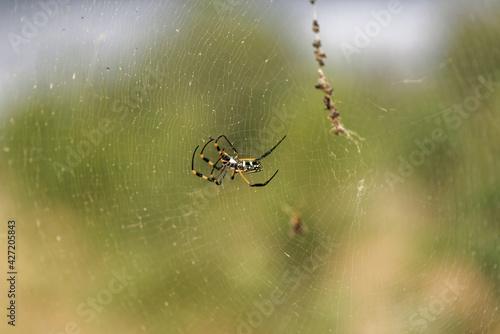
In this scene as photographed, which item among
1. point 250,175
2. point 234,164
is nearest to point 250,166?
point 234,164

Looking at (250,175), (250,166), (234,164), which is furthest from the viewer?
(250,175)

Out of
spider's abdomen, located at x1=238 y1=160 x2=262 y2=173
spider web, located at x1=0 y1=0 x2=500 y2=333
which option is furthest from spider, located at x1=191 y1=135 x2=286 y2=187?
spider web, located at x1=0 y1=0 x2=500 y2=333

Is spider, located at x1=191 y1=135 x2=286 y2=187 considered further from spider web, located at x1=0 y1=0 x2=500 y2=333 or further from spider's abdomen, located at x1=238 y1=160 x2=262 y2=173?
spider web, located at x1=0 y1=0 x2=500 y2=333

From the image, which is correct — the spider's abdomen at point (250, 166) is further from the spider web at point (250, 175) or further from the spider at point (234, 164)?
the spider web at point (250, 175)

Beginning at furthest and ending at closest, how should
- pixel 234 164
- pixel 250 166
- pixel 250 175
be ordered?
pixel 250 175, pixel 234 164, pixel 250 166

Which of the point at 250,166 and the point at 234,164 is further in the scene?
the point at 234,164

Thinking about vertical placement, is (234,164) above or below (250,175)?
above

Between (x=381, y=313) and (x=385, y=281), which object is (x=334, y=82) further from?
(x=381, y=313)

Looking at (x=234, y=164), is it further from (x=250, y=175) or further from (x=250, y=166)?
(x=250, y=175)

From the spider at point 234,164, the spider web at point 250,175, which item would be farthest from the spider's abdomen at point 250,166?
the spider web at point 250,175
